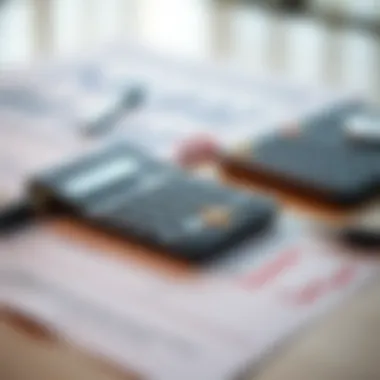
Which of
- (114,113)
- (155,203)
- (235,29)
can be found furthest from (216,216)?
(235,29)

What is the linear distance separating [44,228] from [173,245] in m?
0.17

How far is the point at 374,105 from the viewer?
171cm

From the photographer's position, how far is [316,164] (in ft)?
4.69

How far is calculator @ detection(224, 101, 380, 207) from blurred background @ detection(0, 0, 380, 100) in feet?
2.42

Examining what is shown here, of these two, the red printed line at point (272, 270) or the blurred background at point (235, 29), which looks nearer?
the red printed line at point (272, 270)

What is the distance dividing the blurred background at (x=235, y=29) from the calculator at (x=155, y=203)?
88 centimetres

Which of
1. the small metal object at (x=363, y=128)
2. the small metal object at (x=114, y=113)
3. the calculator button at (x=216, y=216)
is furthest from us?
the small metal object at (x=114, y=113)

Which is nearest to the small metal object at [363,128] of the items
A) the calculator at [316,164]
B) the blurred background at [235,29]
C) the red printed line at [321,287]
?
the calculator at [316,164]

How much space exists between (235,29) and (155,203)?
142cm

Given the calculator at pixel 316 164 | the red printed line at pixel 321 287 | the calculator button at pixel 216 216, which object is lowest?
the red printed line at pixel 321 287

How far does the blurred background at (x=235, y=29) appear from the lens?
2398mm

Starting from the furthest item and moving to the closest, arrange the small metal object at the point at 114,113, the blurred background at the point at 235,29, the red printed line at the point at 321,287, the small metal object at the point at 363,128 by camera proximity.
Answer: the blurred background at the point at 235,29 → the small metal object at the point at 114,113 → the small metal object at the point at 363,128 → the red printed line at the point at 321,287

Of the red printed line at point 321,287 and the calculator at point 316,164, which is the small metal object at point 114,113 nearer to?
the calculator at point 316,164

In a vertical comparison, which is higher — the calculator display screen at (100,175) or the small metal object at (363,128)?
the small metal object at (363,128)
